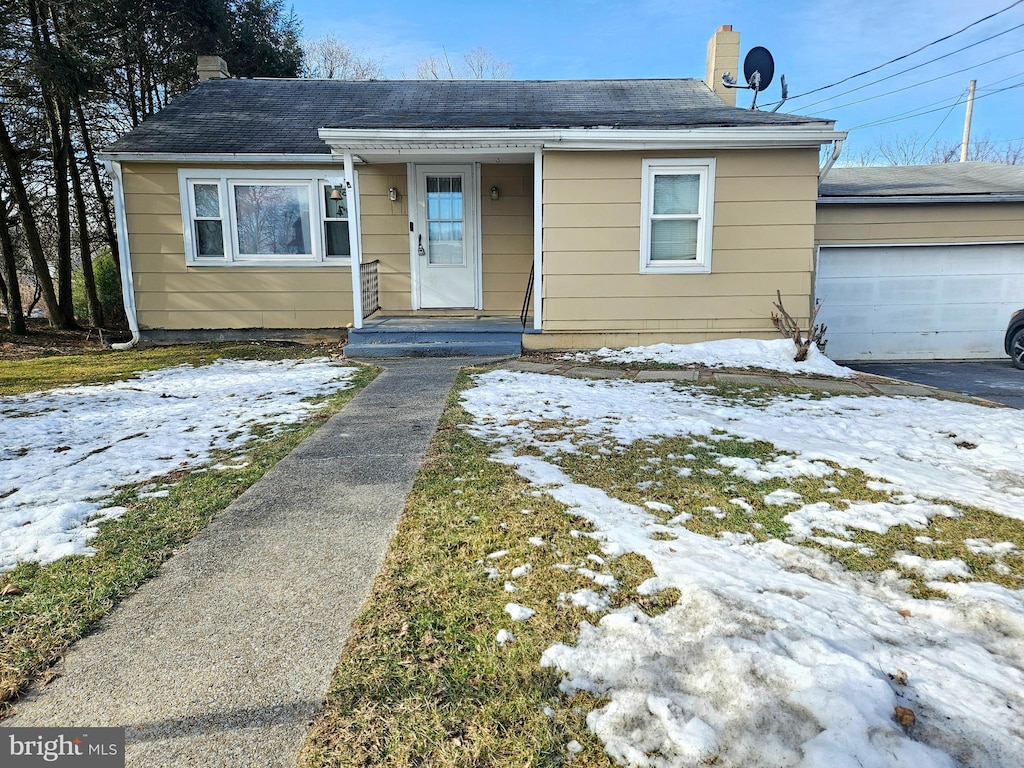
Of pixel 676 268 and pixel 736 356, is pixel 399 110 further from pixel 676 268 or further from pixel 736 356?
pixel 736 356

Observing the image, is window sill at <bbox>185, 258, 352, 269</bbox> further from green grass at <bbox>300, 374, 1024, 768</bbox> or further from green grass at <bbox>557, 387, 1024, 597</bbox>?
green grass at <bbox>557, 387, 1024, 597</bbox>

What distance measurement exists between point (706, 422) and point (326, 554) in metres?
3.20

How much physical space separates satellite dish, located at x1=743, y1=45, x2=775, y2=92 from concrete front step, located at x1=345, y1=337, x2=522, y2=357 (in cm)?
596

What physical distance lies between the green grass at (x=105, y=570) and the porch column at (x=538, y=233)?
440 cm

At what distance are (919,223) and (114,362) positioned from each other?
11652 mm

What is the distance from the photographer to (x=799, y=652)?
1.88 meters

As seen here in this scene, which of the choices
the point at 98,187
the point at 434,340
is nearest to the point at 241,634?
the point at 434,340

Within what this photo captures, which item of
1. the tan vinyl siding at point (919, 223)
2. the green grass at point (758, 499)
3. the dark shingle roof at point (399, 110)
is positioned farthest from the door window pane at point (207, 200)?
the tan vinyl siding at point (919, 223)

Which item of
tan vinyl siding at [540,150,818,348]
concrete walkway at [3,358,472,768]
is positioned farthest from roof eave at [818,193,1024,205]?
concrete walkway at [3,358,472,768]

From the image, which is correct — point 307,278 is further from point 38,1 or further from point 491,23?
point 491,23

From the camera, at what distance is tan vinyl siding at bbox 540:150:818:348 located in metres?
7.73

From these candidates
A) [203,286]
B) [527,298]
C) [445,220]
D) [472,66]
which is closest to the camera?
[527,298]

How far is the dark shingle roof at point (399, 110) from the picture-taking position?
7617 mm

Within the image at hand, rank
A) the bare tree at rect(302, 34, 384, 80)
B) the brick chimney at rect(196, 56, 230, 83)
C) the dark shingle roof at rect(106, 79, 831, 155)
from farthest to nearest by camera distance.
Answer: the bare tree at rect(302, 34, 384, 80)
the brick chimney at rect(196, 56, 230, 83)
the dark shingle roof at rect(106, 79, 831, 155)
